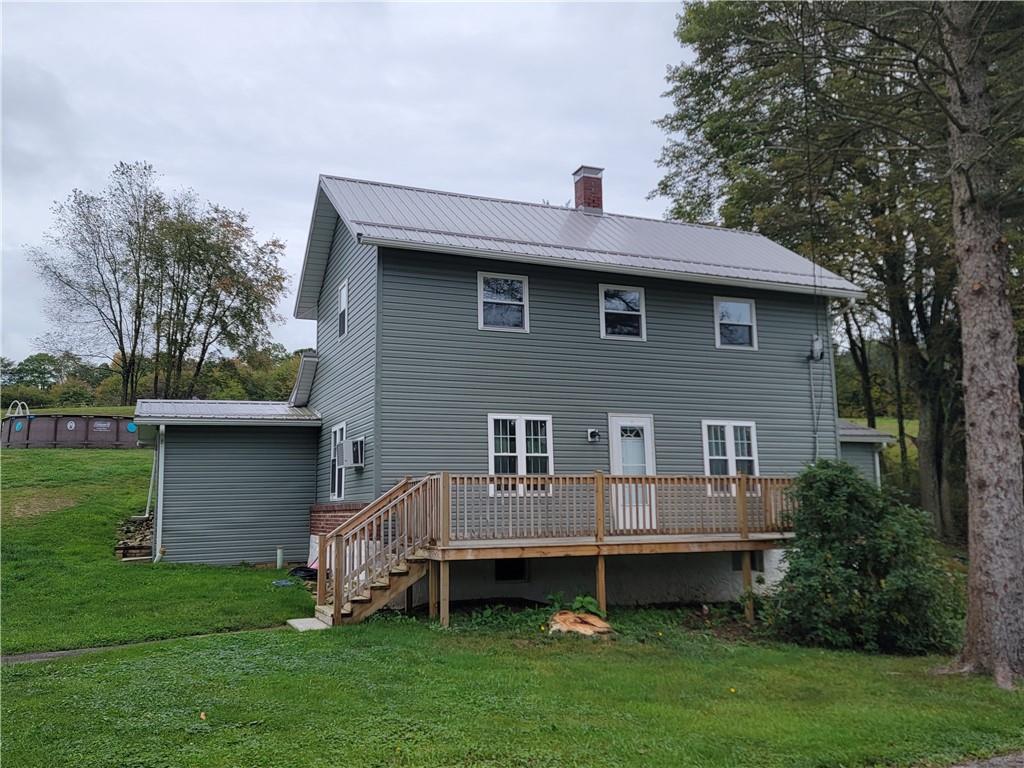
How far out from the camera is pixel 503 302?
13312 millimetres

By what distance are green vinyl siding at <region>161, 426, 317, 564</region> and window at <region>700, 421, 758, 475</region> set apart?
823 cm

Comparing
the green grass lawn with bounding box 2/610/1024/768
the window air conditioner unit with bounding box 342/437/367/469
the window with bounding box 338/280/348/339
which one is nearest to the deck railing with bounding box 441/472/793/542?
the green grass lawn with bounding box 2/610/1024/768

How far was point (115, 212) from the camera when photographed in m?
31.5

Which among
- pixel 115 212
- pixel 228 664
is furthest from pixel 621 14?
pixel 115 212

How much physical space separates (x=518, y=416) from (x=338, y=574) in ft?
14.7

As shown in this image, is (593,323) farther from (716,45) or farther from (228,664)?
(228,664)

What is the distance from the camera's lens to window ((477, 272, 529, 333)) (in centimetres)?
1316

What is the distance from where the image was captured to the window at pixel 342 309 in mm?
14896

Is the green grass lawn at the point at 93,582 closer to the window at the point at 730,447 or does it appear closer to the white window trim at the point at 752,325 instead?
the window at the point at 730,447

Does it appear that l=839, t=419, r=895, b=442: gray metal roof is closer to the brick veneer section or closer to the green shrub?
the green shrub

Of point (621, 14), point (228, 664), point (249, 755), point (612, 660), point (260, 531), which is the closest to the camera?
point (249, 755)

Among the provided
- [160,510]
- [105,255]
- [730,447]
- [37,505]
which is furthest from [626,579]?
[105,255]

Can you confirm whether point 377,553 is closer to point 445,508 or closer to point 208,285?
point 445,508

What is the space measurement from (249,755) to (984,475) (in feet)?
26.8
